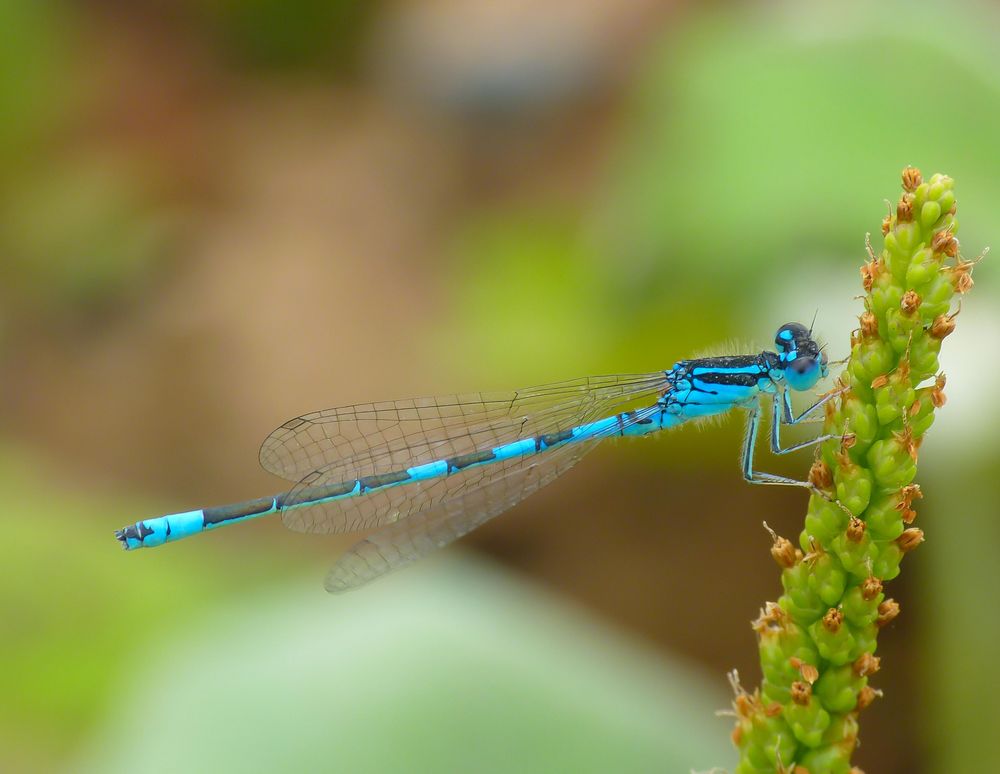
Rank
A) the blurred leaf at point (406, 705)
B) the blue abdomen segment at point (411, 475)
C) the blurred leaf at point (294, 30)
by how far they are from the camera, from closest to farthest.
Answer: the blurred leaf at point (406, 705), the blue abdomen segment at point (411, 475), the blurred leaf at point (294, 30)

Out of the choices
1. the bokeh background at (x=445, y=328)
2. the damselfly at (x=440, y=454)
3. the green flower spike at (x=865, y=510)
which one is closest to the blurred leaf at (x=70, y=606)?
the bokeh background at (x=445, y=328)

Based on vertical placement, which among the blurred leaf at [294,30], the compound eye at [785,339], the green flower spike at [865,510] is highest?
the blurred leaf at [294,30]

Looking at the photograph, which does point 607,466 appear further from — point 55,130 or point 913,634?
point 55,130

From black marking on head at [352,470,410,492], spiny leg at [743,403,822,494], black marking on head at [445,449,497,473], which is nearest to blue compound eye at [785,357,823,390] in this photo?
spiny leg at [743,403,822,494]

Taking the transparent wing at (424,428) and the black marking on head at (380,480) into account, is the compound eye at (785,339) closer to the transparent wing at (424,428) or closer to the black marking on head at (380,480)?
the transparent wing at (424,428)

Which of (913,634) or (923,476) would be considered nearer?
(923,476)

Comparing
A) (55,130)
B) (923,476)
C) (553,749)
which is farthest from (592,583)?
(55,130)

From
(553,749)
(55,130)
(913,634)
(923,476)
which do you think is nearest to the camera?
(553,749)
